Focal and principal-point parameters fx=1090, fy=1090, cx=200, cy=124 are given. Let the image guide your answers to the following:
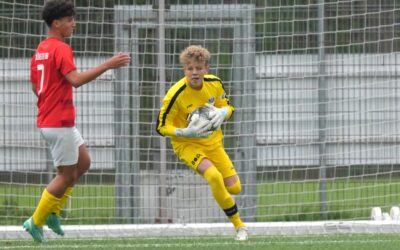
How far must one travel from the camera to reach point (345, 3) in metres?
10.6

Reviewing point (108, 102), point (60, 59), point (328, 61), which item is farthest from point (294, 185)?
point (60, 59)

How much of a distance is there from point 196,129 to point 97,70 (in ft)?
3.57

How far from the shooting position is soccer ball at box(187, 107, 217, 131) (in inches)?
335

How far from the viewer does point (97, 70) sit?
773cm

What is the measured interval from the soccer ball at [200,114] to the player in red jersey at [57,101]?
93 cm

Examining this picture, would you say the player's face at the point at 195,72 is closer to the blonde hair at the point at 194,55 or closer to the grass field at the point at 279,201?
the blonde hair at the point at 194,55

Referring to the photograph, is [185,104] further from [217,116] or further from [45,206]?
[45,206]

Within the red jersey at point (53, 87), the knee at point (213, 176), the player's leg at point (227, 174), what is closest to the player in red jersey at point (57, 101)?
the red jersey at point (53, 87)

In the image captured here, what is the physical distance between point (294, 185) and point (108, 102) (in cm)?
201

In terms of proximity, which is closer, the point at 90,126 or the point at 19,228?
the point at 19,228

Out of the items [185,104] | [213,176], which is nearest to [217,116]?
[185,104]

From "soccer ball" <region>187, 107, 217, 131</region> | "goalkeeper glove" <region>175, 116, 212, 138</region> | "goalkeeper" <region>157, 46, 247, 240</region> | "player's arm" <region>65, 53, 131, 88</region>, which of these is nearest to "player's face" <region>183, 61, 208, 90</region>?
"goalkeeper" <region>157, 46, 247, 240</region>

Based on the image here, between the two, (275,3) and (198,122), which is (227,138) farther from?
(198,122)

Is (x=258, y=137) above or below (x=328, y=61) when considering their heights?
below
